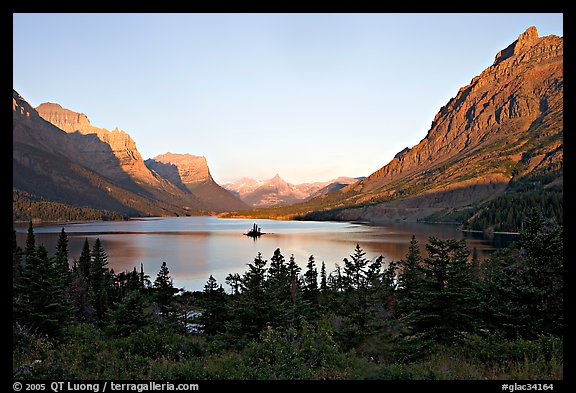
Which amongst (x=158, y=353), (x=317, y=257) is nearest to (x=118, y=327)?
(x=158, y=353)

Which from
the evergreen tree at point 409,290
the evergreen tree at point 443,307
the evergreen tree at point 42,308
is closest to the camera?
the evergreen tree at point 443,307

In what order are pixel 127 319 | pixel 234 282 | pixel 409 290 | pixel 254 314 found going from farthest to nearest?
pixel 234 282
pixel 409 290
pixel 254 314
pixel 127 319

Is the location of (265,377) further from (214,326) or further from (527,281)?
(214,326)

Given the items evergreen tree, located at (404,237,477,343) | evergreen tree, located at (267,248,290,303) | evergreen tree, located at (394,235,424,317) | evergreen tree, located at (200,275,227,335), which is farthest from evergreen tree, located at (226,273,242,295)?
evergreen tree, located at (404,237,477,343)

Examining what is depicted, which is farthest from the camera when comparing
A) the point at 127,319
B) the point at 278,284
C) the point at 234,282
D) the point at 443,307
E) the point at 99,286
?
the point at 234,282

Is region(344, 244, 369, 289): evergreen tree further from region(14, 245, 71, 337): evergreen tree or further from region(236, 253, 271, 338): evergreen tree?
region(14, 245, 71, 337): evergreen tree

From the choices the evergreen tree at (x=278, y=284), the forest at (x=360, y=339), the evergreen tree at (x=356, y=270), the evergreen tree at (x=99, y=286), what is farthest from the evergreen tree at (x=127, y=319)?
the evergreen tree at (x=99, y=286)

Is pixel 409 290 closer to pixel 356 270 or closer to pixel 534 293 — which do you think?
pixel 356 270

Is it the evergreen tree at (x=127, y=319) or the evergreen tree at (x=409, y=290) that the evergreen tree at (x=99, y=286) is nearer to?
the evergreen tree at (x=127, y=319)

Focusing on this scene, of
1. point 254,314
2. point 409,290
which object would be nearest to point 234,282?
point 409,290

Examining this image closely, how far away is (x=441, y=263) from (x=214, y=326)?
24.9 meters

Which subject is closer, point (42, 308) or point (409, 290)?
point (42, 308)
